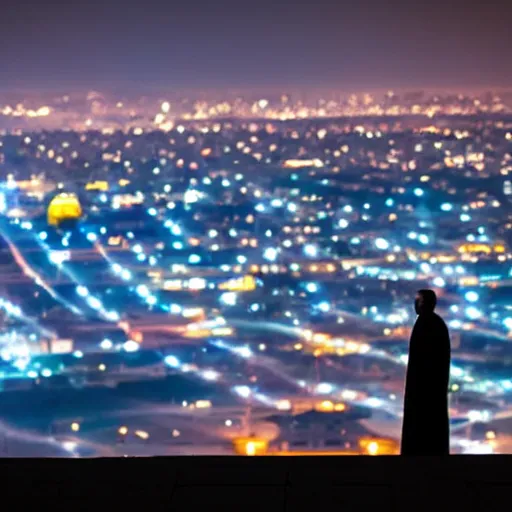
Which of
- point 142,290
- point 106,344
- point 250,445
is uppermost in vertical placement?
point 142,290

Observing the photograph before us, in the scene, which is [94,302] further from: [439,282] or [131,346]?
[439,282]

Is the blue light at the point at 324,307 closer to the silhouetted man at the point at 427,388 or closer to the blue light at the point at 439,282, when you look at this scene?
the blue light at the point at 439,282

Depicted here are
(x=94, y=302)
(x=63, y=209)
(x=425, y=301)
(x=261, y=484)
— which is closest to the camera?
(x=261, y=484)

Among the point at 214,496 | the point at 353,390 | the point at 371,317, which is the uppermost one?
the point at 371,317

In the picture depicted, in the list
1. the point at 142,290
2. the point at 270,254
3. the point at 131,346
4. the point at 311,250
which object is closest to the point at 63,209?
the point at 142,290

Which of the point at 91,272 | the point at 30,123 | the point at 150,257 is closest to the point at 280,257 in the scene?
the point at 150,257

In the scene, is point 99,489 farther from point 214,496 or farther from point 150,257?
point 150,257

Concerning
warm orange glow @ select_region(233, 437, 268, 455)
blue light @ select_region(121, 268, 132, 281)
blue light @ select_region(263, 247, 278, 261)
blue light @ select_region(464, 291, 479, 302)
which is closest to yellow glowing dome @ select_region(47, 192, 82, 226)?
blue light @ select_region(121, 268, 132, 281)
